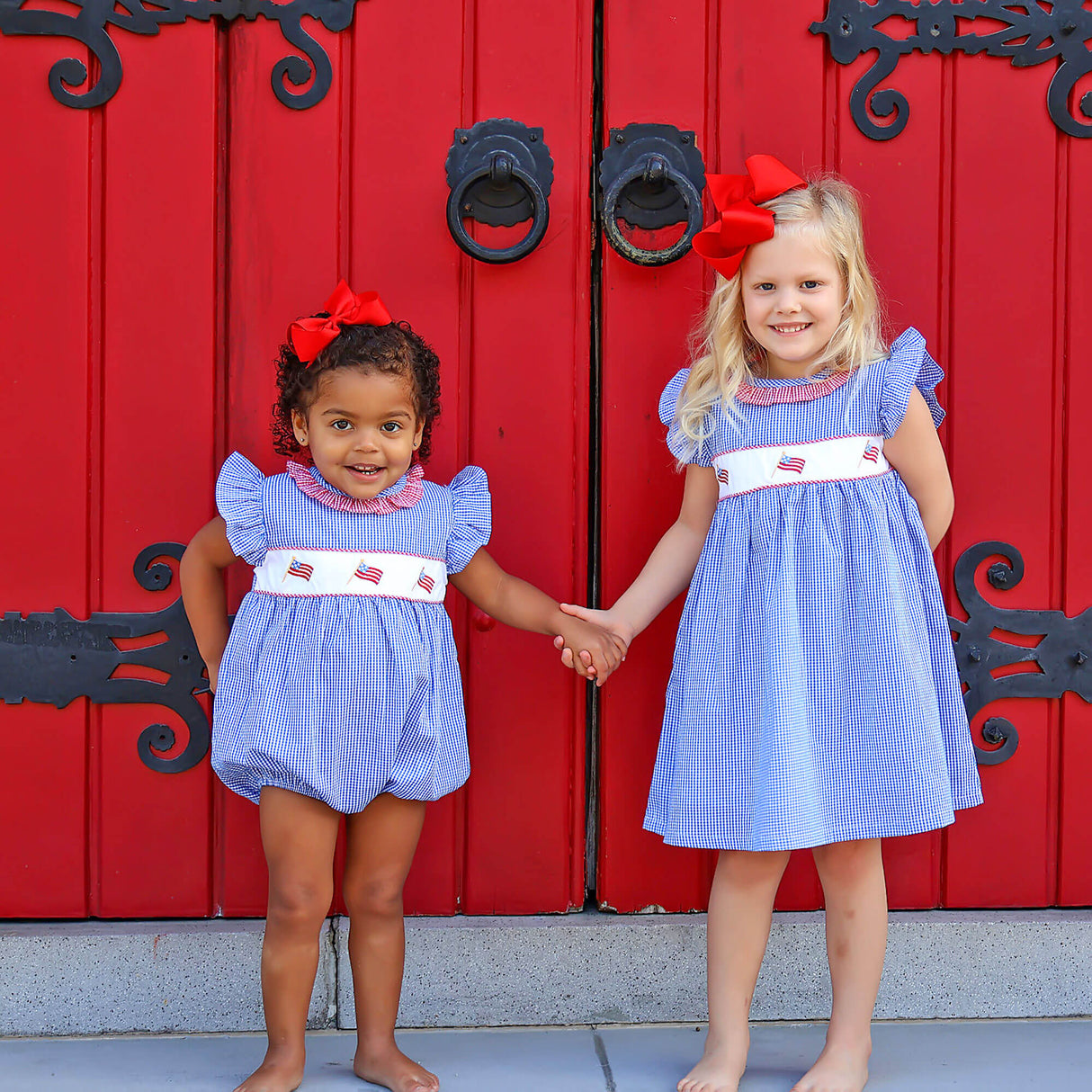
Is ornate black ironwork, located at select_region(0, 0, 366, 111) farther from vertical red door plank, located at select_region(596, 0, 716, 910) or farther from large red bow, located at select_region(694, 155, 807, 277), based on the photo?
large red bow, located at select_region(694, 155, 807, 277)

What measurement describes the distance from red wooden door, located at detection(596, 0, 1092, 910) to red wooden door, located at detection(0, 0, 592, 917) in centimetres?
15

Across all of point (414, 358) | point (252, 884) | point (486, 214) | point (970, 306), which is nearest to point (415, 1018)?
point (252, 884)

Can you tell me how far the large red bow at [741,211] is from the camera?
1.64m

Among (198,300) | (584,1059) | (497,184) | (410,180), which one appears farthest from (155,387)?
(584,1059)

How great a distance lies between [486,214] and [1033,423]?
1013mm

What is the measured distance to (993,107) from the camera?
1.95 m

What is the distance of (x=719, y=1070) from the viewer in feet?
5.32

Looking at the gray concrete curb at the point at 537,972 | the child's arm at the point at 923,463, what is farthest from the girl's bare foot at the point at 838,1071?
the child's arm at the point at 923,463

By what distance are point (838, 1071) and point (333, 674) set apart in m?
0.92

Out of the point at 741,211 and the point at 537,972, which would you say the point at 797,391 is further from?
the point at 537,972

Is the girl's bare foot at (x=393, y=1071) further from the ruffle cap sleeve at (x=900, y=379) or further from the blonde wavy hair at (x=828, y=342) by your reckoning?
the ruffle cap sleeve at (x=900, y=379)

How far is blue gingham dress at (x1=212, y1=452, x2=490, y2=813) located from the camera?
5.24 feet

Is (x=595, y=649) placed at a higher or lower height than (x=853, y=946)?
higher

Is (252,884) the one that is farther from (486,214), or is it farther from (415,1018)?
(486,214)
